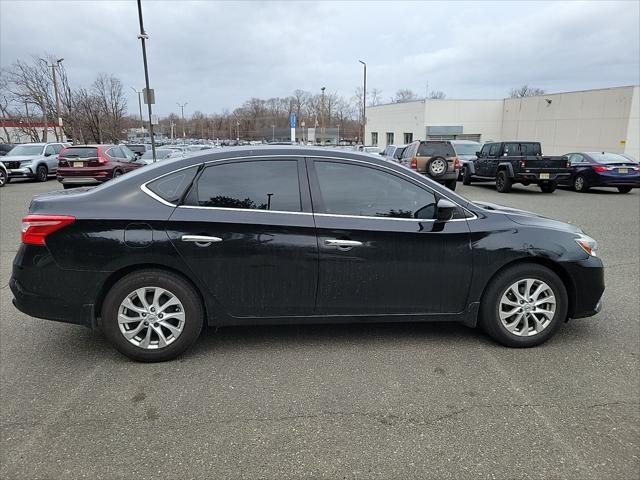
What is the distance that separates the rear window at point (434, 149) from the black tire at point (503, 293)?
491 inches

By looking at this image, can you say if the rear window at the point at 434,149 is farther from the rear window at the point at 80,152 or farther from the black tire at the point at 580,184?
the rear window at the point at 80,152

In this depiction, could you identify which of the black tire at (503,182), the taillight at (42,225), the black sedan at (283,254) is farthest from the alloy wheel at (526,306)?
the black tire at (503,182)

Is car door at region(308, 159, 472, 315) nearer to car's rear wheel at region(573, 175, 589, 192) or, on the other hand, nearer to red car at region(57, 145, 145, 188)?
red car at region(57, 145, 145, 188)

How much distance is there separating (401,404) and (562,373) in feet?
4.45

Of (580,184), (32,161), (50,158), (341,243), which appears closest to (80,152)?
(32,161)

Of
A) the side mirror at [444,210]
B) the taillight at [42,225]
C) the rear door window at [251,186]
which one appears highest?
the rear door window at [251,186]

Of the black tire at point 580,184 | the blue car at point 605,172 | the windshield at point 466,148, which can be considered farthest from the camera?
the windshield at point 466,148

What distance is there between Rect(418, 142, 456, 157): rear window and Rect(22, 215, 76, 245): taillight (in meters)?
13.8

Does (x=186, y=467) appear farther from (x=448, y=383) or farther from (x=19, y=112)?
(x=19, y=112)

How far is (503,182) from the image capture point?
16.2 metres

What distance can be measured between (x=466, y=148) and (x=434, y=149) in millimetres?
6112

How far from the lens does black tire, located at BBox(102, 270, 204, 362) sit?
3.40m

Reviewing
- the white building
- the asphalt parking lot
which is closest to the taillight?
the asphalt parking lot

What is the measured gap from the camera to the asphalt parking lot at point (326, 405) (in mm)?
2438
